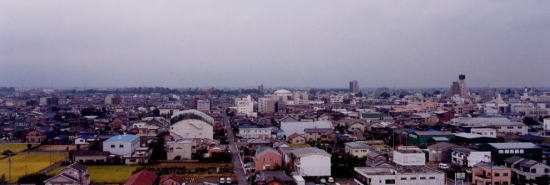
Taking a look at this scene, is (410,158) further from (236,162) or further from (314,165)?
(236,162)

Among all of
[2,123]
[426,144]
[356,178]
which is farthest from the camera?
[2,123]

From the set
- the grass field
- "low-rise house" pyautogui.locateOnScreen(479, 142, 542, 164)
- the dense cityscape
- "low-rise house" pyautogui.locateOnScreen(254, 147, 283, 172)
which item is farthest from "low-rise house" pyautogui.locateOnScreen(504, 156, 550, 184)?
the grass field

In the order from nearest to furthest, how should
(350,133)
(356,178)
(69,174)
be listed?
(69,174) → (356,178) → (350,133)

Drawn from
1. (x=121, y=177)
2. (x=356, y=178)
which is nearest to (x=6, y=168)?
(x=121, y=177)

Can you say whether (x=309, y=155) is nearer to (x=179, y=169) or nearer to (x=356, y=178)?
(x=356, y=178)

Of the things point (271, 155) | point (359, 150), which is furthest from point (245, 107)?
point (271, 155)

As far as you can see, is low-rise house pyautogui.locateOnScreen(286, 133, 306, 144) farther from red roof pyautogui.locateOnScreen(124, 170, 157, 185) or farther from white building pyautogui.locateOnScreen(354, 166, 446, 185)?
red roof pyautogui.locateOnScreen(124, 170, 157, 185)
